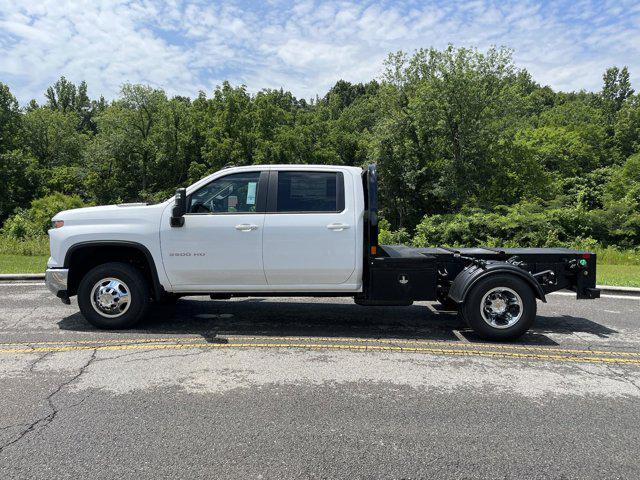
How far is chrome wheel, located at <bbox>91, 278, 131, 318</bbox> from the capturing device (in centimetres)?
630

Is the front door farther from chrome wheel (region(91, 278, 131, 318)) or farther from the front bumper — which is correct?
the front bumper

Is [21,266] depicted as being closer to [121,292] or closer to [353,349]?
[121,292]

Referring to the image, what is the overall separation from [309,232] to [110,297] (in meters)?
2.73

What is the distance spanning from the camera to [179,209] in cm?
610

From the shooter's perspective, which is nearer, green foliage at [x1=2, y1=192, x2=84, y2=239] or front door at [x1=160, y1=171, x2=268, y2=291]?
front door at [x1=160, y1=171, x2=268, y2=291]

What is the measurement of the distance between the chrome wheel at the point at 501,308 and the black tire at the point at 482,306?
0.09 ft

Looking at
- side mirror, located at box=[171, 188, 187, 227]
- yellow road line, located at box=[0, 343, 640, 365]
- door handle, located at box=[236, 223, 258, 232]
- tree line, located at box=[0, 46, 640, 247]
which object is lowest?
yellow road line, located at box=[0, 343, 640, 365]

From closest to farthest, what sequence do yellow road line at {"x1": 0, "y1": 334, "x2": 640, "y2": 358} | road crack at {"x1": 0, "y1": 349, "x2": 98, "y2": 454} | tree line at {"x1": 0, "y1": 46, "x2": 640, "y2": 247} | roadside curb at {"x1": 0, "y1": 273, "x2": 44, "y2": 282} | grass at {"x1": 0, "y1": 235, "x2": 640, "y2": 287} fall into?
road crack at {"x1": 0, "y1": 349, "x2": 98, "y2": 454} < yellow road line at {"x1": 0, "y1": 334, "x2": 640, "y2": 358} < roadside curb at {"x1": 0, "y1": 273, "x2": 44, "y2": 282} < grass at {"x1": 0, "y1": 235, "x2": 640, "y2": 287} < tree line at {"x1": 0, "y1": 46, "x2": 640, "y2": 247}

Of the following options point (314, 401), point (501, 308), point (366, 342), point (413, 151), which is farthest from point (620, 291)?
point (413, 151)

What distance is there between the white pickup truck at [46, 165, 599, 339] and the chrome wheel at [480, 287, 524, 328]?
0.04 feet

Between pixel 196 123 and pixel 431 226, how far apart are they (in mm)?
34472

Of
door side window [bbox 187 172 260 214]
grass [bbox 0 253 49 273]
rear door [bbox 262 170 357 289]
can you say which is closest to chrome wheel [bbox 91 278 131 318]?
door side window [bbox 187 172 260 214]

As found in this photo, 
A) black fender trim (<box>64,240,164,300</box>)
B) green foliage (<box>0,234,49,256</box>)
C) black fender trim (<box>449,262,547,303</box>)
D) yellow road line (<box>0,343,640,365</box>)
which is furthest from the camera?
green foliage (<box>0,234,49,256</box>)

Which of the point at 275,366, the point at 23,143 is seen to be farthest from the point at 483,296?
the point at 23,143
